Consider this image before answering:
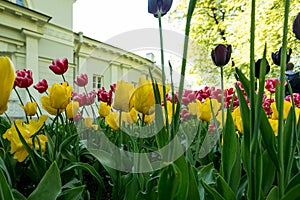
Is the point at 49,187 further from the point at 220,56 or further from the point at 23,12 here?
the point at 23,12

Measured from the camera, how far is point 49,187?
10.5 inches

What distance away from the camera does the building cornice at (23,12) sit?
4.79 meters

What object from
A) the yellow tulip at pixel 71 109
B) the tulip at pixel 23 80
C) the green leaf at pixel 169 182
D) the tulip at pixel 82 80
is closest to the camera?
the green leaf at pixel 169 182

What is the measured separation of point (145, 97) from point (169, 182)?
0.15 meters

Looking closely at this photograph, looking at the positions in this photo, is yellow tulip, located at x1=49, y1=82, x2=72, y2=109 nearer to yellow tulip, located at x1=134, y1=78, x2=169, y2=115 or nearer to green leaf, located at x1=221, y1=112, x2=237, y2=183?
yellow tulip, located at x1=134, y1=78, x2=169, y2=115

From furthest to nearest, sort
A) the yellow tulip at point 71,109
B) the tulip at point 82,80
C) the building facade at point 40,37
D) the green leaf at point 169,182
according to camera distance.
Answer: the building facade at point 40,37 → the tulip at point 82,80 → the yellow tulip at point 71,109 → the green leaf at point 169,182

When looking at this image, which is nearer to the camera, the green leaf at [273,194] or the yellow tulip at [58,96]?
the green leaf at [273,194]

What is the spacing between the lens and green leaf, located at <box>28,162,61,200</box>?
26 centimetres

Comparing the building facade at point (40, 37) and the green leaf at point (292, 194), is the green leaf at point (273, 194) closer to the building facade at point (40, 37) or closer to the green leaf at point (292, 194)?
the green leaf at point (292, 194)

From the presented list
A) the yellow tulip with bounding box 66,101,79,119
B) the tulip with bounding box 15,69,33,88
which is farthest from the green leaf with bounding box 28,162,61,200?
the tulip with bounding box 15,69,33,88

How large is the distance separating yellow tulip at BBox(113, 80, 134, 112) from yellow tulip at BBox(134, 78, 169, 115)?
5cm

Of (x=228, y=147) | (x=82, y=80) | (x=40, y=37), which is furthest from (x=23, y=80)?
(x=40, y=37)

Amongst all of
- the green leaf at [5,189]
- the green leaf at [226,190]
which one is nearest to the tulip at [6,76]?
the green leaf at [5,189]

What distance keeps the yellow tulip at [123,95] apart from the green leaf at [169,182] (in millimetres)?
209
